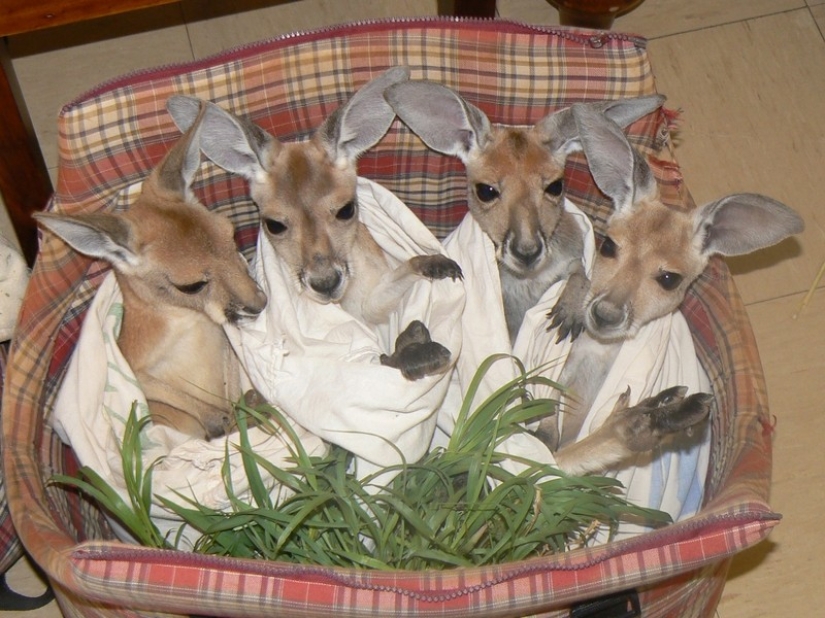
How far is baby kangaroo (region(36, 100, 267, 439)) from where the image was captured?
2.22 m

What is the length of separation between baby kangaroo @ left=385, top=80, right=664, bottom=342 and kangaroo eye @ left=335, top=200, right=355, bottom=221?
0.23 metres

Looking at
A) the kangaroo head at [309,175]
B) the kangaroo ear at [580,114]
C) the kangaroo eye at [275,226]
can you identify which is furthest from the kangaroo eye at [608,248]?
the kangaroo eye at [275,226]

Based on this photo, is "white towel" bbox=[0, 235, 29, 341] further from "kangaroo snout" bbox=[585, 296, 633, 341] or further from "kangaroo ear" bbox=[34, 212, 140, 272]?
"kangaroo snout" bbox=[585, 296, 633, 341]

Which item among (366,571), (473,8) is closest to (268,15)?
(473,8)

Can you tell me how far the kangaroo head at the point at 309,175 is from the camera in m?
2.32

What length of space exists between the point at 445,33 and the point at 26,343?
3.75 feet

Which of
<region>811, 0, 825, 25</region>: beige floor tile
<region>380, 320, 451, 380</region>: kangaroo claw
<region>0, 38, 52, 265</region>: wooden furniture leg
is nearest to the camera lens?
<region>380, 320, 451, 380</region>: kangaroo claw

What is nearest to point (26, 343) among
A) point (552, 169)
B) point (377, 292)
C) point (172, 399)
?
point (172, 399)

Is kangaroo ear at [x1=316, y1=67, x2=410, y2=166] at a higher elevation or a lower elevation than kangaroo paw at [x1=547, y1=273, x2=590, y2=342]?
higher

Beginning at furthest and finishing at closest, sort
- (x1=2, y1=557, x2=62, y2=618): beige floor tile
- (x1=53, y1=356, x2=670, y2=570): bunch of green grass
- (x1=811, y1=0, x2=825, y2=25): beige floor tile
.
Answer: (x1=811, y1=0, x2=825, y2=25): beige floor tile < (x1=2, y1=557, x2=62, y2=618): beige floor tile < (x1=53, y1=356, x2=670, y2=570): bunch of green grass

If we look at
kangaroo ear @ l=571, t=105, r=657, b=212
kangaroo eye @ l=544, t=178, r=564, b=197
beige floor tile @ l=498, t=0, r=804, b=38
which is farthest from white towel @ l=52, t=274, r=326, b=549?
beige floor tile @ l=498, t=0, r=804, b=38

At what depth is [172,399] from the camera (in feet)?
7.87

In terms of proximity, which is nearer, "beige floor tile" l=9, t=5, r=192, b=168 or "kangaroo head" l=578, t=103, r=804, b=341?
"kangaroo head" l=578, t=103, r=804, b=341

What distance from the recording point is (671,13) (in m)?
3.52
